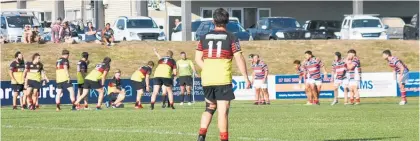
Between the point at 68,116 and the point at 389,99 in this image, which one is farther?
the point at 389,99

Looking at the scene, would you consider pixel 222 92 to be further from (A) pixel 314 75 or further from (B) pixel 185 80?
(B) pixel 185 80

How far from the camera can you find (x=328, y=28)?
59.5 metres

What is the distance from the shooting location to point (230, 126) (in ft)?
65.7

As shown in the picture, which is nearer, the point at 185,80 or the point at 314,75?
the point at 314,75

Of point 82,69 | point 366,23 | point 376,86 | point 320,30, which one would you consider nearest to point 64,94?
point 82,69

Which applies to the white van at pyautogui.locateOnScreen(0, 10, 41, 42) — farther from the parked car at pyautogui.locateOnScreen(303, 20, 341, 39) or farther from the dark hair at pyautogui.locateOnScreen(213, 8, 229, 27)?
the dark hair at pyautogui.locateOnScreen(213, 8, 229, 27)

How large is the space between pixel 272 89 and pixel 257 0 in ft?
92.3

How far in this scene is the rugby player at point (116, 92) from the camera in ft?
103

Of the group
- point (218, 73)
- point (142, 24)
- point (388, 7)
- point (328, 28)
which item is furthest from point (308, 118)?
point (388, 7)

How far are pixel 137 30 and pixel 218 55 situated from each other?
36.3 m

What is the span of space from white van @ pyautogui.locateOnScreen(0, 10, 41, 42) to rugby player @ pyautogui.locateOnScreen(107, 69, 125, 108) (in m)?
17.3

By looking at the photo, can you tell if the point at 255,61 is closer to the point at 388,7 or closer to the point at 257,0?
the point at 257,0

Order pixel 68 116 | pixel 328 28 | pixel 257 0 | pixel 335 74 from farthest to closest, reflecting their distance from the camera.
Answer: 1. pixel 257 0
2. pixel 328 28
3. pixel 335 74
4. pixel 68 116

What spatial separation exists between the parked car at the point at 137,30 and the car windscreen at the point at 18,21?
412cm
